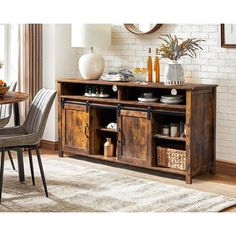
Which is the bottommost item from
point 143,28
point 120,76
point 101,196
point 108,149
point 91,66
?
point 101,196

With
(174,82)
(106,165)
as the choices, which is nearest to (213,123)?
(174,82)

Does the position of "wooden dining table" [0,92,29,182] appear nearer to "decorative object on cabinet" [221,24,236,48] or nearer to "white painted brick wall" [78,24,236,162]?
"white painted brick wall" [78,24,236,162]

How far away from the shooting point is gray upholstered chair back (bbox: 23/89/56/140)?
12.5 feet

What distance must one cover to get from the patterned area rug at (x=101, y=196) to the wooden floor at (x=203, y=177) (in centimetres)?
18

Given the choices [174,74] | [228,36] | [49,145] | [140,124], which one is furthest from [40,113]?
[49,145]

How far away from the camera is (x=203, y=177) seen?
4.77 meters

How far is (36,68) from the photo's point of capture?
5.97 m

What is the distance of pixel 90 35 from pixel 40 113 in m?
1.64

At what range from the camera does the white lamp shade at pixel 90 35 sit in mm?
5242

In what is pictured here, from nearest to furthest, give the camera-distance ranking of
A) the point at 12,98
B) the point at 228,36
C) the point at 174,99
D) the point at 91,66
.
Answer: the point at 12,98 < the point at 174,99 < the point at 228,36 < the point at 91,66

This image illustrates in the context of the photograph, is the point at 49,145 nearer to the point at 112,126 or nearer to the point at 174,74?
the point at 112,126

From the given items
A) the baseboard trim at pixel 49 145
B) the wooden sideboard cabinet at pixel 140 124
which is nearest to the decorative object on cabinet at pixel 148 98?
the wooden sideboard cabinet at pixel 140 124
